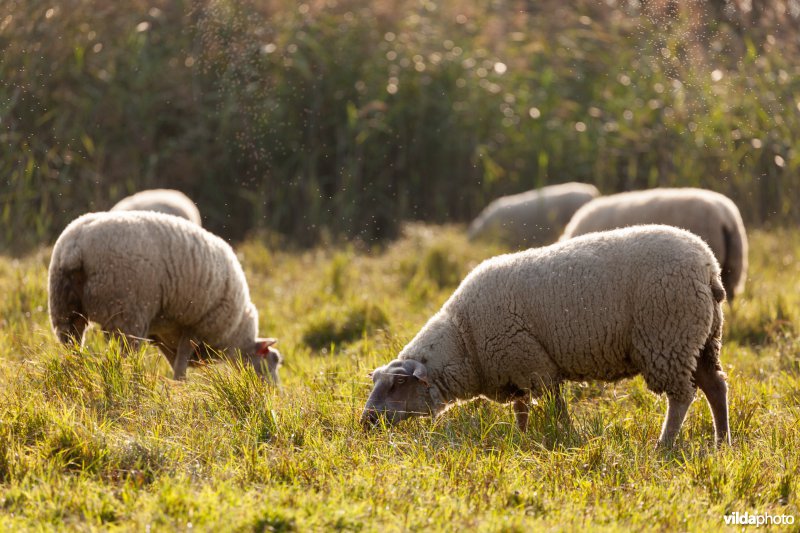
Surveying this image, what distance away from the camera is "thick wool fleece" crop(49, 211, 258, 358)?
18.0ft

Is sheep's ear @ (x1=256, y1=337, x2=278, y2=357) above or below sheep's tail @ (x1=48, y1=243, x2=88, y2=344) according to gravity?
below

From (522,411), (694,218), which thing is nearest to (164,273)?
(522,411)

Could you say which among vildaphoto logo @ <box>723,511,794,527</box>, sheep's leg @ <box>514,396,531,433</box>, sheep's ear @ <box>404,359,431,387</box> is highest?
sheep's ear @ <box>404,359,431,387</box>

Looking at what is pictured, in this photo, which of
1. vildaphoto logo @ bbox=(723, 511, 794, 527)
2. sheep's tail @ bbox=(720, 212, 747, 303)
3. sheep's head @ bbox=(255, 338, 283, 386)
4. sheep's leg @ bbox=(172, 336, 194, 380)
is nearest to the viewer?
vildaphoto logo @ bbox=(723, 511, 794, 527)

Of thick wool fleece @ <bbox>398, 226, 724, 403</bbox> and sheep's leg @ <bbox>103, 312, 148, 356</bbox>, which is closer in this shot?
thick wool fleece @ <bbox>398, 226, 724, 403</bbox>

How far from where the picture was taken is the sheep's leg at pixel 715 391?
4730 mm

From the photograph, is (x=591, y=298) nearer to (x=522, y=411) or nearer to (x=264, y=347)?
(x=522, y=411)

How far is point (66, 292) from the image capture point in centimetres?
550

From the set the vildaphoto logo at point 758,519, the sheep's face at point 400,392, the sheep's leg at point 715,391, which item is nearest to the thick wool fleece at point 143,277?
the sheep's face at point 400,392

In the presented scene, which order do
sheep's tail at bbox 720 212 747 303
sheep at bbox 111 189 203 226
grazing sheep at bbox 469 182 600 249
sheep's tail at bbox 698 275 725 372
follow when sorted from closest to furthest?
sheep's tail at bbox 698 275 725 372
sheep's tail at bbox 720 212 747 303
sheep at bbox 111 189 203 226
grazing sheep at bbox 469 182 600 249

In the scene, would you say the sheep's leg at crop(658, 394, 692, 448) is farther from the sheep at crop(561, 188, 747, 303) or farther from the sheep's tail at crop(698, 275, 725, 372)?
the sheep at crop(561, 188, 747, 303)

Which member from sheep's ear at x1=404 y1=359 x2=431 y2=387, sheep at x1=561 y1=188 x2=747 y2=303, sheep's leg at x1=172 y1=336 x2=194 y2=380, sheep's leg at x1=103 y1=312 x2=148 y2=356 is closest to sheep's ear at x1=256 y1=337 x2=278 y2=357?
sheep's leg at x1=172 y1=336 x2=194 y2=380

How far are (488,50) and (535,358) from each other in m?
8.74

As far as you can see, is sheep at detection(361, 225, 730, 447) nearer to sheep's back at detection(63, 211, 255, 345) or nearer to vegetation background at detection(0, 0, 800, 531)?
vegetation background at detection(0, 0, 800, 531)
